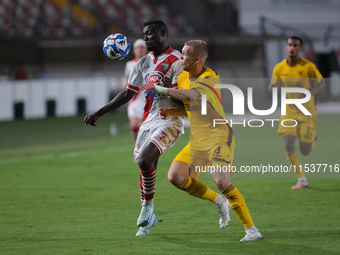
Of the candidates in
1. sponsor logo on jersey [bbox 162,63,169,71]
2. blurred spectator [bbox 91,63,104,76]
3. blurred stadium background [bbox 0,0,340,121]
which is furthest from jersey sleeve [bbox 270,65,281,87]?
blurred spectator [bbox 91,63,104,76]

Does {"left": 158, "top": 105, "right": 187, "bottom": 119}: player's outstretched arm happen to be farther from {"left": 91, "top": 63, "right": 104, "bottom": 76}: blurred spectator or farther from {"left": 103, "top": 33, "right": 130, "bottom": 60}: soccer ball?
{"left": 91, "top": 63, "right": 104, "bottom": 76}: blurred spectator

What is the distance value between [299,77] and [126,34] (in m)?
20.7

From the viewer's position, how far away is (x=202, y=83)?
16.0 feet

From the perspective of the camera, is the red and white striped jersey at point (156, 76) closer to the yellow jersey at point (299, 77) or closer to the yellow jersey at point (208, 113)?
the yellow jersey at point (208, 113)

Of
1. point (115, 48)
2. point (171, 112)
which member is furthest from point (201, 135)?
point (115, 48)

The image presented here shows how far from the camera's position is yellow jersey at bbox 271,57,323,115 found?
24.8 feet

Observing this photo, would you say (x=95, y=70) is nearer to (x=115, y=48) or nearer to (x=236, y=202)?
(x=115, y=48)

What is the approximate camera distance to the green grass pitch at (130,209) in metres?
4.68

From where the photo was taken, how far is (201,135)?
5027mm

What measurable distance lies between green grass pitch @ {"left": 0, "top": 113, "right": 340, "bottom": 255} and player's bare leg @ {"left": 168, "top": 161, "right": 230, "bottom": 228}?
22cm

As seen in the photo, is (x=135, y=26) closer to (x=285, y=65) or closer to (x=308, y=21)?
(x=308, y=21)

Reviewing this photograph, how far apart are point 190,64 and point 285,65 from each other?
10.9 ft

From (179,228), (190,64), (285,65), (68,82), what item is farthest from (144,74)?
(68,82)

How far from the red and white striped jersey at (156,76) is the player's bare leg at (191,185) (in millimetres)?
619
